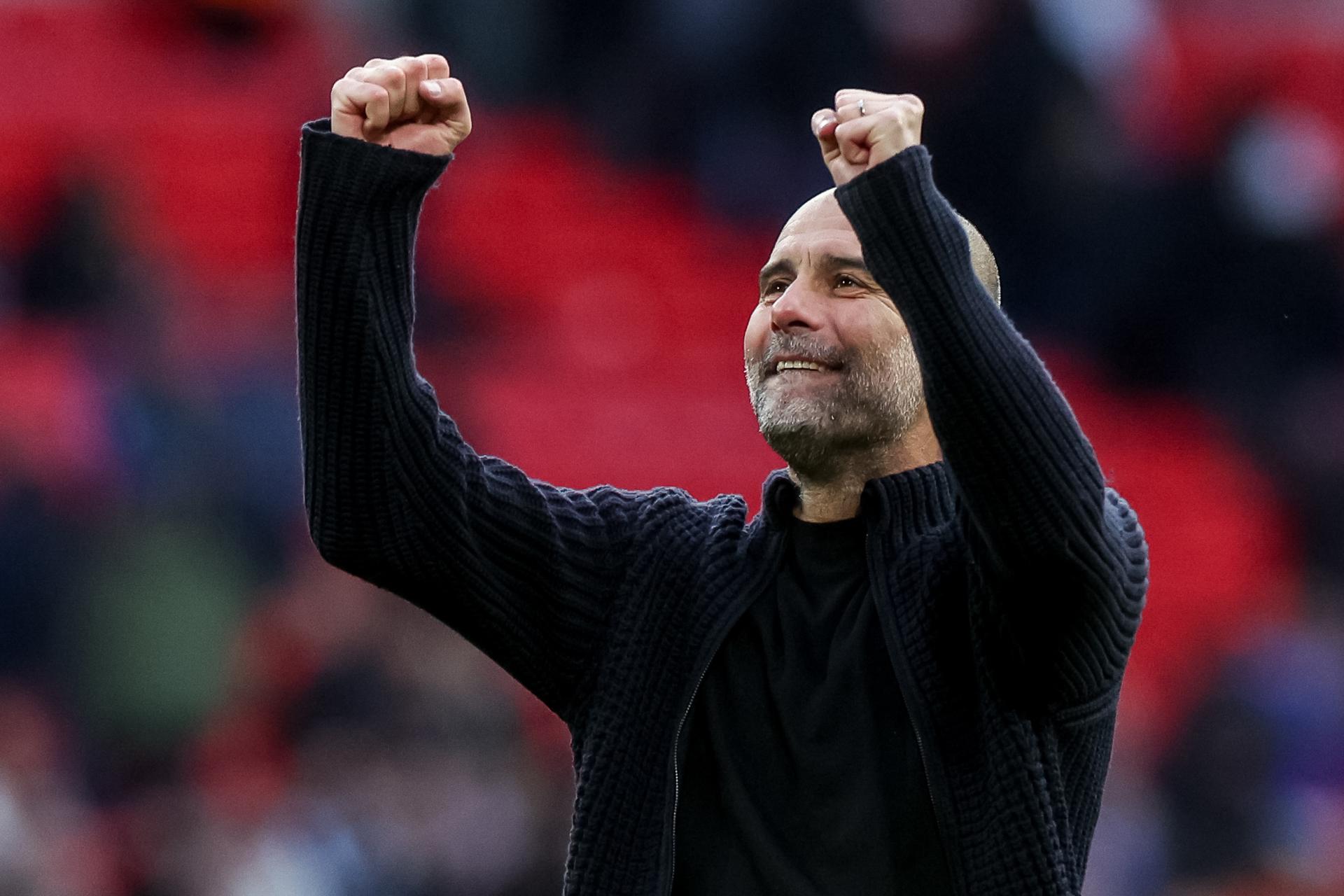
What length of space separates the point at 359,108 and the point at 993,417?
0.58 metres

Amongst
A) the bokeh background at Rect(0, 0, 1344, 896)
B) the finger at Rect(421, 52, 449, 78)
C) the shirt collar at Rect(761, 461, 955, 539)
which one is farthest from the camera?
the bokeh background at Rect(0, 0, 1344, 896)

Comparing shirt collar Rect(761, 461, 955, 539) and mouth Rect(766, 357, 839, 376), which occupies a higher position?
mouth Rect(766, 357, 839, 376)

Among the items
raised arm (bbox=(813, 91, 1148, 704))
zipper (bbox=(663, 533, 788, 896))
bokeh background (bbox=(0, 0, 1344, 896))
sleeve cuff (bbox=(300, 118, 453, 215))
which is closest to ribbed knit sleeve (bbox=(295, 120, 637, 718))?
sleeve cuff (bbox=(300, 118, 453, 215))

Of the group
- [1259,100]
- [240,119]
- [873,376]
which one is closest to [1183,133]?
[1259,100]

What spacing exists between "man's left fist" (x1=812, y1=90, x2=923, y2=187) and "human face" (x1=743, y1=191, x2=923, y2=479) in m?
0.18

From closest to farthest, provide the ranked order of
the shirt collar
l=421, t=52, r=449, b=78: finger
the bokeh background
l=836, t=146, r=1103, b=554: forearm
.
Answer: l=836, t=146, r=1103, b=554: forearm
l=421, t=52, r=449, b=78: finger
the shirt collar
the bokeh background

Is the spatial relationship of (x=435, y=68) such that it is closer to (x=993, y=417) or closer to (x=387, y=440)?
(x=387, y=440)

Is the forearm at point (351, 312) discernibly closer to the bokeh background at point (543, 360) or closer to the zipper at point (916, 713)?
the zipper at point (916, 713)

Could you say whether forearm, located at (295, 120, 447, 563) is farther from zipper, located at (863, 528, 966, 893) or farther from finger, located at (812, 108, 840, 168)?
zipper, located at (863, 528, 966, 893)

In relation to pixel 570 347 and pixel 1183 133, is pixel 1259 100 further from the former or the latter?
pixel 570 347

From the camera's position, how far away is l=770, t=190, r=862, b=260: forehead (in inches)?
70.2

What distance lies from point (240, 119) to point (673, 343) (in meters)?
1.36

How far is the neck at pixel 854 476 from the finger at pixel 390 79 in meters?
0.51

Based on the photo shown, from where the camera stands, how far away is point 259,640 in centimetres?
431
